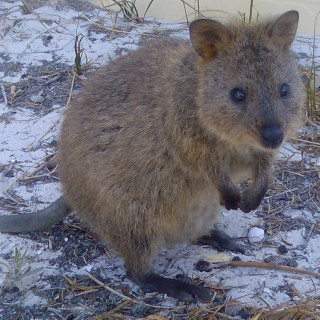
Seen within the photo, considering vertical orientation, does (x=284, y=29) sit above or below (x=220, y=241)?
above

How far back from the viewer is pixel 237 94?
3.15 metres

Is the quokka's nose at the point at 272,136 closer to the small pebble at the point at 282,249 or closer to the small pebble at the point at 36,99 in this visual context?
the small pebble at the point at 282,249

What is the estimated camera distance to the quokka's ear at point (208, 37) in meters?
3.23

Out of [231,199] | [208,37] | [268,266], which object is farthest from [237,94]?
[268,266]

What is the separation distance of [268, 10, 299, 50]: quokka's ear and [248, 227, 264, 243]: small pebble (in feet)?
3.87

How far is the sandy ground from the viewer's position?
11.6 feet

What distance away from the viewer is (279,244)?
394cm

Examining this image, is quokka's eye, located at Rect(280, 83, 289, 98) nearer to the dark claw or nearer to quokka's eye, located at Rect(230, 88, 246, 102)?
quokka's eye, located at Rect(230, 88, 246, 102)

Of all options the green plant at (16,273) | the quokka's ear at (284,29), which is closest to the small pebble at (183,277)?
the green plant at (16,273)

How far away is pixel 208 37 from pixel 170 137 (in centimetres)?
55

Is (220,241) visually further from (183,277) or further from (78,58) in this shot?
(78,58)

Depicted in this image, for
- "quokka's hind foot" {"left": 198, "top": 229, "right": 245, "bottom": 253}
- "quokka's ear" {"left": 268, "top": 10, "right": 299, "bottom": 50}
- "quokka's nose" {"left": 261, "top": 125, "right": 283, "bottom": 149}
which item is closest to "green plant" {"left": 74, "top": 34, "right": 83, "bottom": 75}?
"quokka's hind foot" {"left": 198, "top": 229, "right": 245, "bottom": 253}

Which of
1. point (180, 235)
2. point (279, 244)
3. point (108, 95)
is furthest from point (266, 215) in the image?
point (108, 95)

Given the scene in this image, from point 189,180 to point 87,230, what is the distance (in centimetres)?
81
